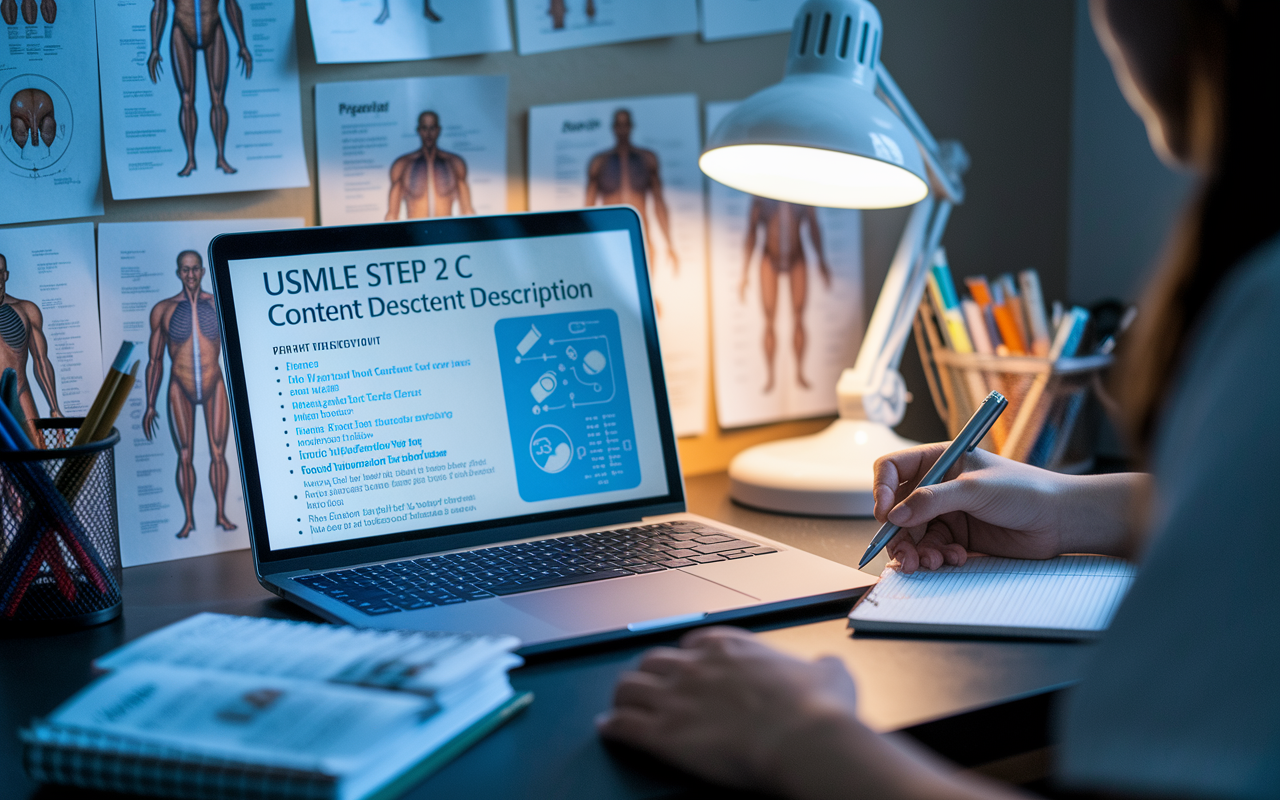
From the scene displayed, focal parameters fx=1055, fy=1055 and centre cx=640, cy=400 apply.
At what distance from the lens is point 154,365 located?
3.09ft

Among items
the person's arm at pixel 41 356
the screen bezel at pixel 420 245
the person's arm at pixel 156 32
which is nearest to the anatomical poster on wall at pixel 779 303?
the screen bezel at pixel 420 245

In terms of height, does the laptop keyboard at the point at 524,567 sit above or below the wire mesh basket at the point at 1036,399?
below

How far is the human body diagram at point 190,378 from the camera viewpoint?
942mm

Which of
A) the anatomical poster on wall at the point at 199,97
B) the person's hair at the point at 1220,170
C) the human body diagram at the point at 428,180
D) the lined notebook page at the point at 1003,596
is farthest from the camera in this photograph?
the human body diagram at the point at 428,180

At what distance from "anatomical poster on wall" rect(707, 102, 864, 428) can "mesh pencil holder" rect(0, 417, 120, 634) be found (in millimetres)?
665

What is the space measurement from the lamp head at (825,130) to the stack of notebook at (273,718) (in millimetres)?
515

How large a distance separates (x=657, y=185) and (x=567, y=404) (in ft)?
1.07

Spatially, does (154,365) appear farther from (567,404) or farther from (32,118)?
(567,404)

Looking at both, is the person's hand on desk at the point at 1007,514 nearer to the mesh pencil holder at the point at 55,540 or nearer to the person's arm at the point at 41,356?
the mesh pencil holder at the point at 55,540

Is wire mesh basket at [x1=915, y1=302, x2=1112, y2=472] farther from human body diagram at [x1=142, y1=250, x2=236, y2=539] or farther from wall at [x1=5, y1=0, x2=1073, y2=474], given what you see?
human body diagram at [x1=142, y1=250, x2=236, y2=539]

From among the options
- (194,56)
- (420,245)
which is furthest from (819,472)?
(194,56)

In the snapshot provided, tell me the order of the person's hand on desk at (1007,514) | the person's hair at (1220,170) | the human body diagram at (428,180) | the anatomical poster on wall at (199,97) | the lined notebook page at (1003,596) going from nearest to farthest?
1. the person's hair at (1220,170)
2. the lined notebook page at (1003,596)
3. the person's hand on desk at (1007,514)
4. the anatomical poster on wall at (199,97)
5. the human body diagram at (428,180)

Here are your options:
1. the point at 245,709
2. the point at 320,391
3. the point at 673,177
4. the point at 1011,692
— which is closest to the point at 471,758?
the point at 245,709

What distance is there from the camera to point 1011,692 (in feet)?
1.94
